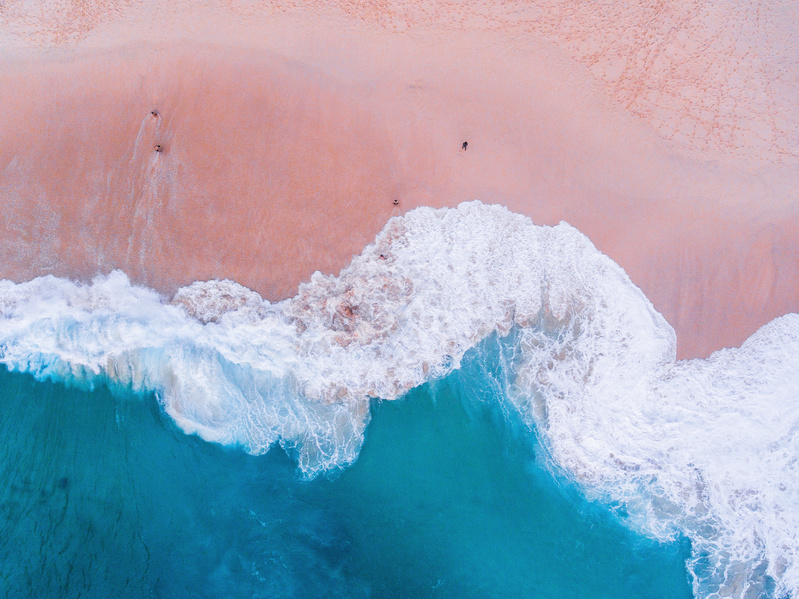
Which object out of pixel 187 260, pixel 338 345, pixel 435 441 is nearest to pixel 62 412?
pixel 187 260

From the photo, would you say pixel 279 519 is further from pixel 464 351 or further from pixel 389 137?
pixel 389 137

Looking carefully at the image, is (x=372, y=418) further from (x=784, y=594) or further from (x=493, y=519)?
(x=784, y=594)

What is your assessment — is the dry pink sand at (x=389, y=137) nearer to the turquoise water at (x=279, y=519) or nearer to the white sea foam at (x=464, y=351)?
the white sea foam at (x=464, y=351)

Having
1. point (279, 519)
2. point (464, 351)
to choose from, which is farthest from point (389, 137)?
point (279, 519)

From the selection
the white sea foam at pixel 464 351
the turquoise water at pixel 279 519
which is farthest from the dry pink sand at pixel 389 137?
the turquoise water at pixel 279 519

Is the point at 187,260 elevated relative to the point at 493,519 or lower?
elevated

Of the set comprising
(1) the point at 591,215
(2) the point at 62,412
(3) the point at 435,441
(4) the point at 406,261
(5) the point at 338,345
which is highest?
(1) the point at 591,215

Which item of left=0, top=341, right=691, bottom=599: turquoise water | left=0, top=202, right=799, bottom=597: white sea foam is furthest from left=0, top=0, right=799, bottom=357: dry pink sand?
left=0, top=341, right=691, bottom=599: turquoise water
